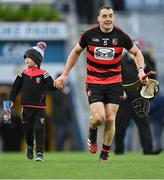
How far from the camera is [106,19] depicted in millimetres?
14641

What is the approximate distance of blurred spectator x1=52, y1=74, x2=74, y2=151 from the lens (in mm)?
25500

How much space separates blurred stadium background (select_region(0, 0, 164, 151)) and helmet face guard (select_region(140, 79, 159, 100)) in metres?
10.8

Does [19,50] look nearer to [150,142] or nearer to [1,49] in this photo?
[1,49]

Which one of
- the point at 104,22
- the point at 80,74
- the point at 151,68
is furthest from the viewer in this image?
the point at 80,74

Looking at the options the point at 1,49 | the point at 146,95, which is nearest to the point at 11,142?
the point at 1,49

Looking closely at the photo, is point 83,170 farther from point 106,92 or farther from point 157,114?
point 157,114

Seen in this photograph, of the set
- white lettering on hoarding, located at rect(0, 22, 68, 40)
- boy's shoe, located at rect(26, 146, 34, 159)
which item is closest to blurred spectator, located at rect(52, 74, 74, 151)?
white lettering on hoarding, located at rect(0, 22, 68, 40)

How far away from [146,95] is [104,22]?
4.10 feet

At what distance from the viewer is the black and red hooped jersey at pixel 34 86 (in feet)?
49.9

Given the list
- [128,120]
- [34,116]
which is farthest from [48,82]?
[128,120]

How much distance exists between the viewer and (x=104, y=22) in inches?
578

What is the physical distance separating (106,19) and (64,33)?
13424 millimetres

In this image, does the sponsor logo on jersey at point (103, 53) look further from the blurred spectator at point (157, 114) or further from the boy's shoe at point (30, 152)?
the blurred spectator at point (157, 114)

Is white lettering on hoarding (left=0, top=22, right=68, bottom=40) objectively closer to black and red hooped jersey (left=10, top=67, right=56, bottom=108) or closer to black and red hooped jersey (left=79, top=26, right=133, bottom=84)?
black and red hooped jersey (left=10, top=67, right=56, bottom=108)
